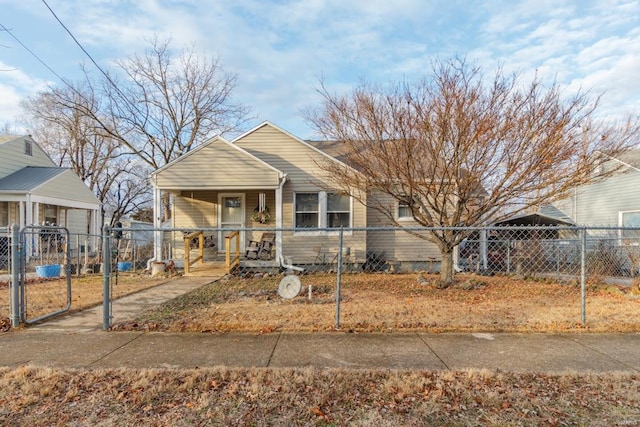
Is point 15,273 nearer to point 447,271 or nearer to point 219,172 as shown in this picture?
point 219,172

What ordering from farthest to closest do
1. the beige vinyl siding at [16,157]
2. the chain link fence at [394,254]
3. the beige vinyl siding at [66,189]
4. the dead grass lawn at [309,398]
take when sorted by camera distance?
the beige vinyl siding at [16,157] → the beige vinyl siding at [66,189] → the chain link fence at [394,254] → the dead grass lawn at [309,398]

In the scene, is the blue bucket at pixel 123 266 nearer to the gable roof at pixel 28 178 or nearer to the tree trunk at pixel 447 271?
the gable roof at pixel 28 178

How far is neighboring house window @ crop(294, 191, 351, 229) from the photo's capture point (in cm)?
1318

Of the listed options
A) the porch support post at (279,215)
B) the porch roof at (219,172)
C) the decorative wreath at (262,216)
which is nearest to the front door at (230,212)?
the decorative wreath at (262,216)

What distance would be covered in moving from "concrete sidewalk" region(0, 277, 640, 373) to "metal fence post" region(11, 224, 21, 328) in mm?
260

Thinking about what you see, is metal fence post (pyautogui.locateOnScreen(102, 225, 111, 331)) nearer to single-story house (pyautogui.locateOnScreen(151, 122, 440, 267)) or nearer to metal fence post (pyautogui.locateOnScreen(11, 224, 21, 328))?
metal fence post (pyautogui.locateOnScreen(11, 224, 21, 328))

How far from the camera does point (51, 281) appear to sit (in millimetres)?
11047

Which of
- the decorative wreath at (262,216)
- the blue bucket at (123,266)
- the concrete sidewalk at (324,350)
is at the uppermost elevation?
the decorative wreath at (262,216)

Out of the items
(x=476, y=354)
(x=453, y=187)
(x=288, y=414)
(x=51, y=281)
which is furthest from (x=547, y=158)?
(x=51, y=281)

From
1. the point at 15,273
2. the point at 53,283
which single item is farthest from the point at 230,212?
the point at 15,273

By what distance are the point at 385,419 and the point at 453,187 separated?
6.67m

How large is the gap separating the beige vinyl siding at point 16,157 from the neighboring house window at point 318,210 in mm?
13869

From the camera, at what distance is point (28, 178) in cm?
1684

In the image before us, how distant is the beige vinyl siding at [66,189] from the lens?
651 inches
